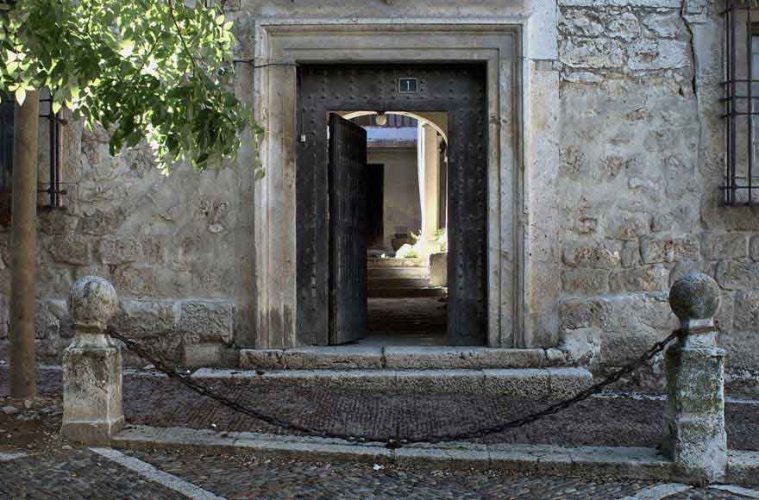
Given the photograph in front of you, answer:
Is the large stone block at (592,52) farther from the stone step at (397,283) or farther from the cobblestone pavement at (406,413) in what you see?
the stone step at (397,283)

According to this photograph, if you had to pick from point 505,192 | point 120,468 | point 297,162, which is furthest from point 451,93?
point 120,468

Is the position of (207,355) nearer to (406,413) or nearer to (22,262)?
(22,262)

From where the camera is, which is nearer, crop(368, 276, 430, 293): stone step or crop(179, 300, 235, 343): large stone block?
crop(179, 300, 235, 343): large stone block

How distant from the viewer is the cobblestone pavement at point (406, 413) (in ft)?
14.0

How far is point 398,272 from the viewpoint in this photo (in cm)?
1208

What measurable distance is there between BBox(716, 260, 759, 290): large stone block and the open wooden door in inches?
116

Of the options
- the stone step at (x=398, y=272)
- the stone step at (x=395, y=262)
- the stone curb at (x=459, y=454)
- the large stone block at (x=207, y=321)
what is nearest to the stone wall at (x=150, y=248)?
the large stone block at (x=207, y=321)

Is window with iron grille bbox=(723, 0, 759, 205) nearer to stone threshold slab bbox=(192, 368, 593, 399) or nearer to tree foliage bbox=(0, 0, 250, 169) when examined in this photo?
stone threshold slab bbox=(192, 368, 593, 399)

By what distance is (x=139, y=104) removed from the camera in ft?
11.3

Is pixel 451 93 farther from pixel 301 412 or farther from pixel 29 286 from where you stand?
pixel 29 286

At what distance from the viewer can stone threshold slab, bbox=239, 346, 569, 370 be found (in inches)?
217

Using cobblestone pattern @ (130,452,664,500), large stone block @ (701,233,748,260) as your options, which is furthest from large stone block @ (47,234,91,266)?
large stone block @ (701,233,748,260)

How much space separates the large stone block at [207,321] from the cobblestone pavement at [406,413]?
1.49 feet

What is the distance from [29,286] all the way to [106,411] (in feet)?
3.64
